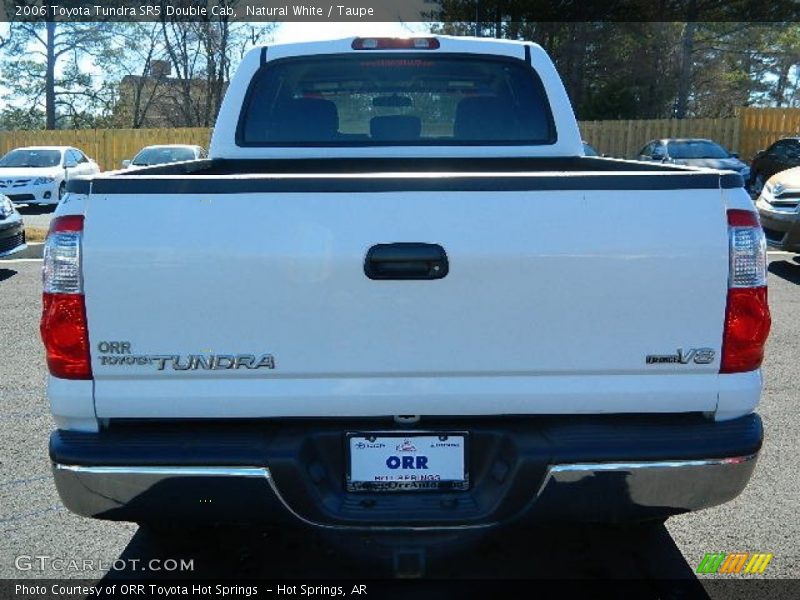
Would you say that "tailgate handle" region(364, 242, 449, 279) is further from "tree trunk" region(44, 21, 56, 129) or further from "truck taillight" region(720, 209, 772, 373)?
"tree trunk" region(44, 21, 56, 129)

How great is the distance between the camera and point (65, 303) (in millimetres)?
2365

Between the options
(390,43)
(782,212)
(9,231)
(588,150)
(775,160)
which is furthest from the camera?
(775,160)

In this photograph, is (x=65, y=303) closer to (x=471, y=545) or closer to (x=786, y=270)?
(x=471, y=545)

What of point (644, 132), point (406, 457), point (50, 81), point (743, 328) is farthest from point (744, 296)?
point (50, 81)

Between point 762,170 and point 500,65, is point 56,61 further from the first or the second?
point 500,65

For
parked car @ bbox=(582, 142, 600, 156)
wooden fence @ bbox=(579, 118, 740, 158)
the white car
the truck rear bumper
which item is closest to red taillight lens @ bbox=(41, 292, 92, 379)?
the truck rear bumper

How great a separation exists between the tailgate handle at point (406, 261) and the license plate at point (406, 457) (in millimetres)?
504

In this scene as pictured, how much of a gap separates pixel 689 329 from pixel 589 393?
35 cm

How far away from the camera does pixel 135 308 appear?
234cm

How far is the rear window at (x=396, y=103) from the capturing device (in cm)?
420

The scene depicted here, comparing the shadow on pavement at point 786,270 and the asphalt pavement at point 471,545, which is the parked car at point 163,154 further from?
the asphalt pavement at point 471,545

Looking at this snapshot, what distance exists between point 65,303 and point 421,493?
1.23 meters

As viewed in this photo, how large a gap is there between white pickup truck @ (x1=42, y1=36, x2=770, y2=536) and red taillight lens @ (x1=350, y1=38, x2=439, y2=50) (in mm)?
2031

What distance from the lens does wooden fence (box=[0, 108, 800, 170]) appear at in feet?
90.8
